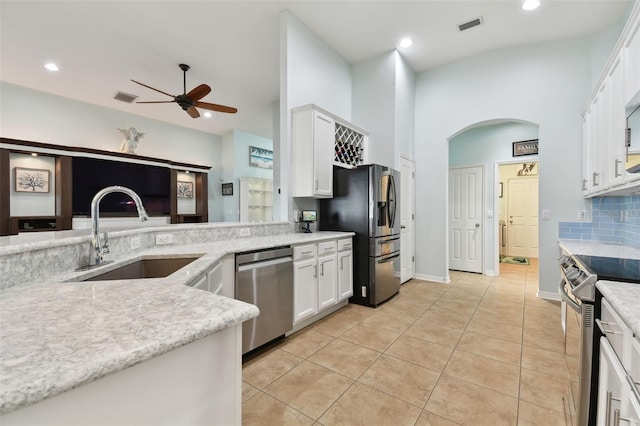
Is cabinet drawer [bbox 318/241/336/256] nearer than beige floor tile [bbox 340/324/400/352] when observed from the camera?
No

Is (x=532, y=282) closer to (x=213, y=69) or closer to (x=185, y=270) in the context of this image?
(x=185, y=270)

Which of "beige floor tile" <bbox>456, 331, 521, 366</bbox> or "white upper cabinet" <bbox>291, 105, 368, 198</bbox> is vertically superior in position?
"white upper cabinet" <bbox>291, 105, 368, 198</bbox>

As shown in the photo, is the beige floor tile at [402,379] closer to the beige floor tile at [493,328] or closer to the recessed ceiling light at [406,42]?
the beige floor tile at [493,328]

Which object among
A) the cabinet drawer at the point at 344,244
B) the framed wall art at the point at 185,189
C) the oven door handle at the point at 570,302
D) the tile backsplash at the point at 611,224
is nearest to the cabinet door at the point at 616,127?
the tile backsplash at the point at 611,224

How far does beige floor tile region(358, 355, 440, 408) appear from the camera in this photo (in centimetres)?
176

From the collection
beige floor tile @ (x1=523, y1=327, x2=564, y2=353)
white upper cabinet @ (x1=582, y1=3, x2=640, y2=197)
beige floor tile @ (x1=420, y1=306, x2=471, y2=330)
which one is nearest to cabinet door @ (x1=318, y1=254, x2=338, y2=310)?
beige floor tile @ (x1=420, y1=306, x2=471, y2=330)

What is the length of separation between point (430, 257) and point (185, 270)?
4.07 metres

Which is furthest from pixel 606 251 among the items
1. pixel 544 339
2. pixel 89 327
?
pixel 89 327

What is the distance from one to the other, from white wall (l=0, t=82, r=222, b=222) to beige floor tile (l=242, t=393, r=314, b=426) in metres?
6.03

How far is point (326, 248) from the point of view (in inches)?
115

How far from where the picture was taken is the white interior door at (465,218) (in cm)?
500

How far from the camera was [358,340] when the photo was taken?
248 centimetres

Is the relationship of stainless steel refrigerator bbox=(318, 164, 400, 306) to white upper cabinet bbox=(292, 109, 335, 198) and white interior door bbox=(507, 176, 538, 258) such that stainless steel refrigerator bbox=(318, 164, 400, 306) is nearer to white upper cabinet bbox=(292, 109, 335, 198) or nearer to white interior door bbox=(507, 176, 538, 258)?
white upper cabinet bbox=(292, 109, 335, 198)

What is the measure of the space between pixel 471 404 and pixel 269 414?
1.23 m
